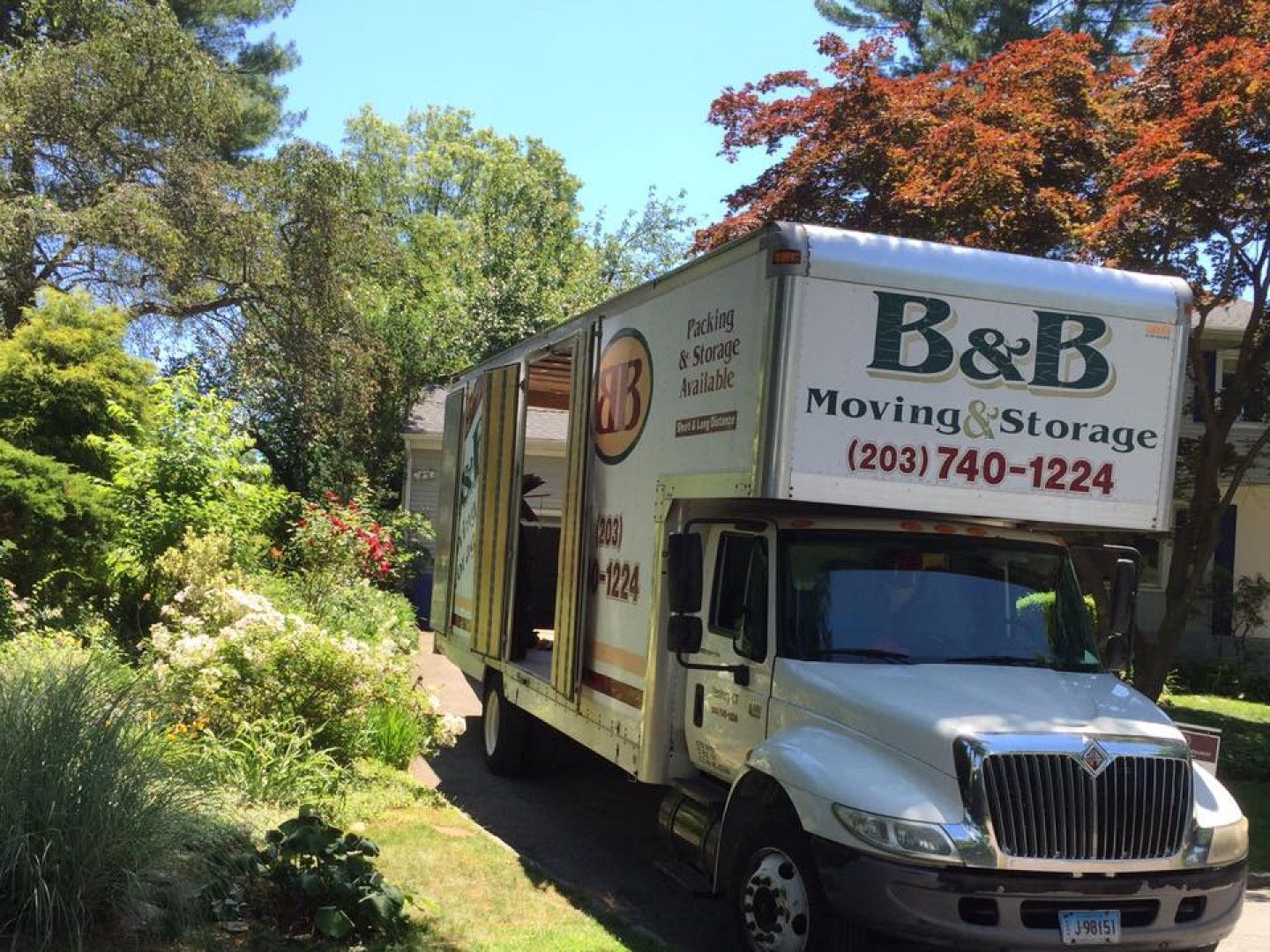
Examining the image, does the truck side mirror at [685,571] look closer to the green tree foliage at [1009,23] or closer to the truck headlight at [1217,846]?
the truck headlight at [1217,846]

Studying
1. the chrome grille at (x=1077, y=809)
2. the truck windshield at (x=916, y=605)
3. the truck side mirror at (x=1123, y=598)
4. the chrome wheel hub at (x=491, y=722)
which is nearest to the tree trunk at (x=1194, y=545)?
the truck side mirror at (x=1123, y=598)

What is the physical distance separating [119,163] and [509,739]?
488 inches

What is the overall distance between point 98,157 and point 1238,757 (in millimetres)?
16734

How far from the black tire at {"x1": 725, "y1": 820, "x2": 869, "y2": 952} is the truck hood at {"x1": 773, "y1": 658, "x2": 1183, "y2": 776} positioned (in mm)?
591

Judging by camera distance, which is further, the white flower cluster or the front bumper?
the white flower cluster

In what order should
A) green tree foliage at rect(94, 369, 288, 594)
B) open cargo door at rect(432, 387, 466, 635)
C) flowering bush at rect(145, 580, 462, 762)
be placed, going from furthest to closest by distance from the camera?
open cargo door at rect(432, 387, 466, 635) → green tree foliage at rect(94, 369, 288, 594) → flowering bush at rect(145, 580, 462, 762)

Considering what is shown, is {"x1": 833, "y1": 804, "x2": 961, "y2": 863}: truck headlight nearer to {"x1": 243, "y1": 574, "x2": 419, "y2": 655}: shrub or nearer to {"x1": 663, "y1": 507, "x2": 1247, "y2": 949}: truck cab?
{"x1": 663, "y1": 507, "x2": 1247, "y2": 949}: truck cab

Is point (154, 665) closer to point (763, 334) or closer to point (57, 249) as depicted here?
point (763, 334)

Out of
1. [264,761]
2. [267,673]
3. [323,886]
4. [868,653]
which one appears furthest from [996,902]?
[267,673]

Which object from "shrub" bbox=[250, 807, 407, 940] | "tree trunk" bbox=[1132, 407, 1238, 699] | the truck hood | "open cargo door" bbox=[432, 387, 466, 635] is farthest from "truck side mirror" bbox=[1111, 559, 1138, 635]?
"open cargo door" bbox=[432, 387, 466, 635]

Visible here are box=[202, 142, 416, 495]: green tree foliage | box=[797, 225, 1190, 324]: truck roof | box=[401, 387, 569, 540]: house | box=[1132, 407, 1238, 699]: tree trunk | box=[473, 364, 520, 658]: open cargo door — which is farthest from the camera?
box=[401, 387, 569, 540]: house

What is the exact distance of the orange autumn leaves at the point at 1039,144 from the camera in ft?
30.5

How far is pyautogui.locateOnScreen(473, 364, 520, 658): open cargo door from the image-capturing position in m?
8.76

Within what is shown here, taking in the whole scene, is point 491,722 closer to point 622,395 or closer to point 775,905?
point 622,395
